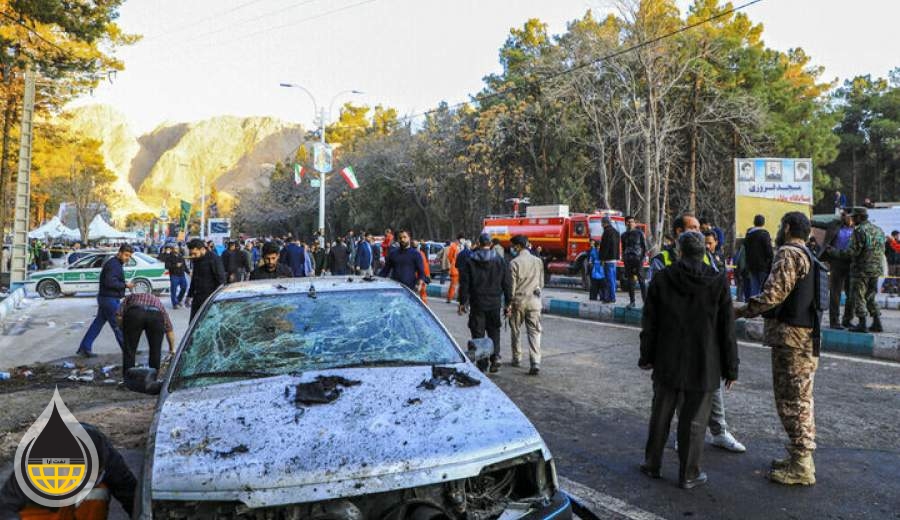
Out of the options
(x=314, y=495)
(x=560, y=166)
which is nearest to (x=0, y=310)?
(x=314, y=495)

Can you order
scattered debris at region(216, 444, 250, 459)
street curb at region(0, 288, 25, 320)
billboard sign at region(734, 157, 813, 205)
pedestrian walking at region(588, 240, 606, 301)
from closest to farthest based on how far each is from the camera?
1. scattered debris at region(216, 444, 250, 459)
2. street curb at region(0, 288, 25, 320)
3. pedestrian walking at region(588, 240, 606, 301)
4. billboard sign at region(734, 157, 813, 205)

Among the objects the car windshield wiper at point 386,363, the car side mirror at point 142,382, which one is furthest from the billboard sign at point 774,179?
the car side mirror at point 142,382

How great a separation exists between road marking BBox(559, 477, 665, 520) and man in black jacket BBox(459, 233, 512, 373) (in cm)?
380

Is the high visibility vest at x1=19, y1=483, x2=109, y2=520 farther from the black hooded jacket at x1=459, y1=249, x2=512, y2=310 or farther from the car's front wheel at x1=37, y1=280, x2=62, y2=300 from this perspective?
the car's front wheel at x1=37, y1=280, x2=62, y2=300

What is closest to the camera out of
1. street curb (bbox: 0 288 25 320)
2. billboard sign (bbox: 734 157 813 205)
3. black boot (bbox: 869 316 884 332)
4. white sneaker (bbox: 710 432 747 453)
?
white sneaker (bbox: 710 432 747 453)

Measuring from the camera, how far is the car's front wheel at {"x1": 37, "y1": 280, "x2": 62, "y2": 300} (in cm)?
1981

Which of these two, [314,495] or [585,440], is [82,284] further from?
[314,495]

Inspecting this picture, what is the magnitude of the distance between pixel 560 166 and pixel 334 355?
31600 mm

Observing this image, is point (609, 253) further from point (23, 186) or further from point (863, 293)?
point (23, 186)

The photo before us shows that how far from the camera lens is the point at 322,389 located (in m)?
3.19

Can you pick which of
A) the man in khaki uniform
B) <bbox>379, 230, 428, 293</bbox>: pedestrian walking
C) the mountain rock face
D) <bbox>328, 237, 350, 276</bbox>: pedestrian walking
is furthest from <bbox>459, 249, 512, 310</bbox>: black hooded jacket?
the mountain rock face

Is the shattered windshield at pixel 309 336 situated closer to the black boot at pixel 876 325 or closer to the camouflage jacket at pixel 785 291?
the camouflage jacket at pixel 785 291

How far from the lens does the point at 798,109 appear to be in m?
34.2

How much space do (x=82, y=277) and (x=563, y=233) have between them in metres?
15.1
